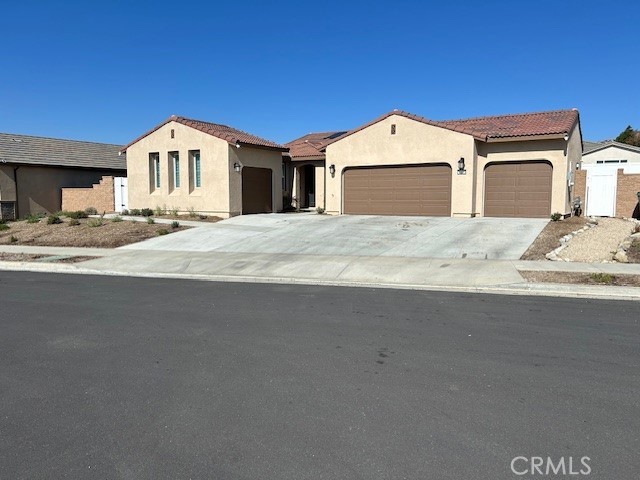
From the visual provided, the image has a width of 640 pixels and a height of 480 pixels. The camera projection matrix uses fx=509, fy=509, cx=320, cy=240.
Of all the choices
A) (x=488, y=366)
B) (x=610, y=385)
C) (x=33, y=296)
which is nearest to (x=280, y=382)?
(x=488, y=366)

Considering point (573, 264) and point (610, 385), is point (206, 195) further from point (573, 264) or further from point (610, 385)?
point (610, 385)

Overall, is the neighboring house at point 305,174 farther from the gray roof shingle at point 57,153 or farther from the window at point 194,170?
the gray roof shingle at point 57,153

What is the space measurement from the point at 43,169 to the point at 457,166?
22439mm

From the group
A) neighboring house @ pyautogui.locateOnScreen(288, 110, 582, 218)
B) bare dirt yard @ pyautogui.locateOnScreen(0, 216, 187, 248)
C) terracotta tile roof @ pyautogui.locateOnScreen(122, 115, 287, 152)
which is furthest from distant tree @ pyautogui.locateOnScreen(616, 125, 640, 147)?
bare dirt yard @ pyautogui.locateOnScreen(0, 216, 187, 248)

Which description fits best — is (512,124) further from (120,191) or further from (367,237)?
(120,191)

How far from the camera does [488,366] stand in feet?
18.1

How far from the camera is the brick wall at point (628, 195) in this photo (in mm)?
21823

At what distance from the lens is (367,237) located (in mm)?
17141

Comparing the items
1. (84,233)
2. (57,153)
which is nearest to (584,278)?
(84,233)

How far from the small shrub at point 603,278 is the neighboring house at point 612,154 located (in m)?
31.8

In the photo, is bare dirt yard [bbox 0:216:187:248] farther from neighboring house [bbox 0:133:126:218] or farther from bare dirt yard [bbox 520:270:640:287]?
bare dirt yard [bbox 520:270:640:287]

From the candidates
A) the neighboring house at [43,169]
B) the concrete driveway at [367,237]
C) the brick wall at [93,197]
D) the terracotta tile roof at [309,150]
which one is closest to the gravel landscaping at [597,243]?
the concrete driveway at [367,237]

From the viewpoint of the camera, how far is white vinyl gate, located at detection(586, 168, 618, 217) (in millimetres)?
22423

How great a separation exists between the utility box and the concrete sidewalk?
14.3 m
